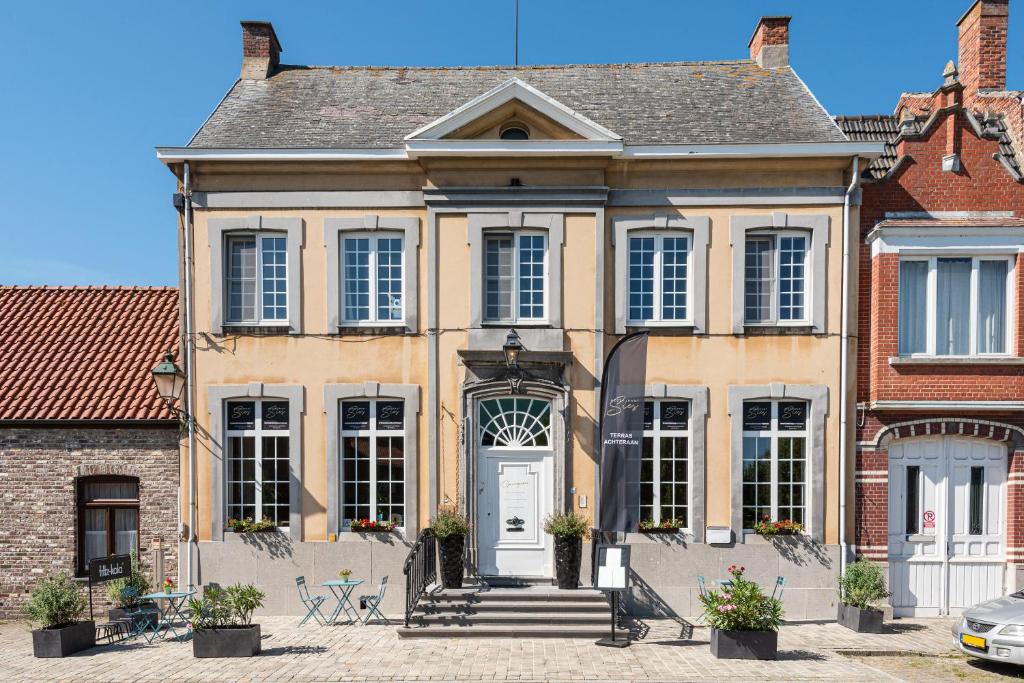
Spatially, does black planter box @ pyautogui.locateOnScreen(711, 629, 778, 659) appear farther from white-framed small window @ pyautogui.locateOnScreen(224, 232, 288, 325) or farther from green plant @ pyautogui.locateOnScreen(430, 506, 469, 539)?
white-framed small window @ pyautogui.locateOnScreen(224, 232, 288, 325)

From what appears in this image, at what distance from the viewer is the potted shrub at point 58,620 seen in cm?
1022

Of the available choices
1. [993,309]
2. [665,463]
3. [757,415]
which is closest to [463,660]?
[665,463]

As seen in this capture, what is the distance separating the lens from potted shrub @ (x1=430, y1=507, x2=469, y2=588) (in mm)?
11602

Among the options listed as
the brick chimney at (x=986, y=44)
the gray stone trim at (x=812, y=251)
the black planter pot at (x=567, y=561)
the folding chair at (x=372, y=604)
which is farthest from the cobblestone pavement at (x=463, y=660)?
the brick chimney at (x=986, y=44)

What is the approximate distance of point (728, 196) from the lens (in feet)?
40.8

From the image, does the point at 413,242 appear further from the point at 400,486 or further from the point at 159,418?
the point at 159,418

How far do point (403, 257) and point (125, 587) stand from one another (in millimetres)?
6762

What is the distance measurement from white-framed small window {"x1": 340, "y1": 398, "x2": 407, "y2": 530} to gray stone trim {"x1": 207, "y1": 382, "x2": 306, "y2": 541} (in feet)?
2.42

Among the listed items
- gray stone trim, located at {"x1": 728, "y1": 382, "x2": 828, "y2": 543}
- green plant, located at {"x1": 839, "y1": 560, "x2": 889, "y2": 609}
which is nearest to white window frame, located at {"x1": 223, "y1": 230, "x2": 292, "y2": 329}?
gray stone trim, located at {"x1": 728, "y1": 382, "x2": 828, "y2": 543}

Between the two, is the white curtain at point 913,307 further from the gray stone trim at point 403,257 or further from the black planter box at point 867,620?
the gray stone trim at point 403,257

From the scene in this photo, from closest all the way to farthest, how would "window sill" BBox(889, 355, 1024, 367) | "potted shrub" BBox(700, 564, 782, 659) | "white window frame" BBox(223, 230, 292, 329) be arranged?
"potted shrub" BBox(700, 564, 782, 659) → "window sill" BBox(889, 355, 1024, 367) → "white window frame" BBox(223, 230, 292, 329)

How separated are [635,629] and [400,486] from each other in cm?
442

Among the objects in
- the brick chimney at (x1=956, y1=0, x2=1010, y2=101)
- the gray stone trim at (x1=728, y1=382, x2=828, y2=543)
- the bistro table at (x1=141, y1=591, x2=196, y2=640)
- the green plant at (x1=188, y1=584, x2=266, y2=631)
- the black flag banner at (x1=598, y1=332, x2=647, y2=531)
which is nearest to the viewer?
the green plant at (x1=188, y1=584, x2=266, y2=631)

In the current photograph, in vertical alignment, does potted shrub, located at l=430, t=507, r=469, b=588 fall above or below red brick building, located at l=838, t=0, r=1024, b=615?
below
